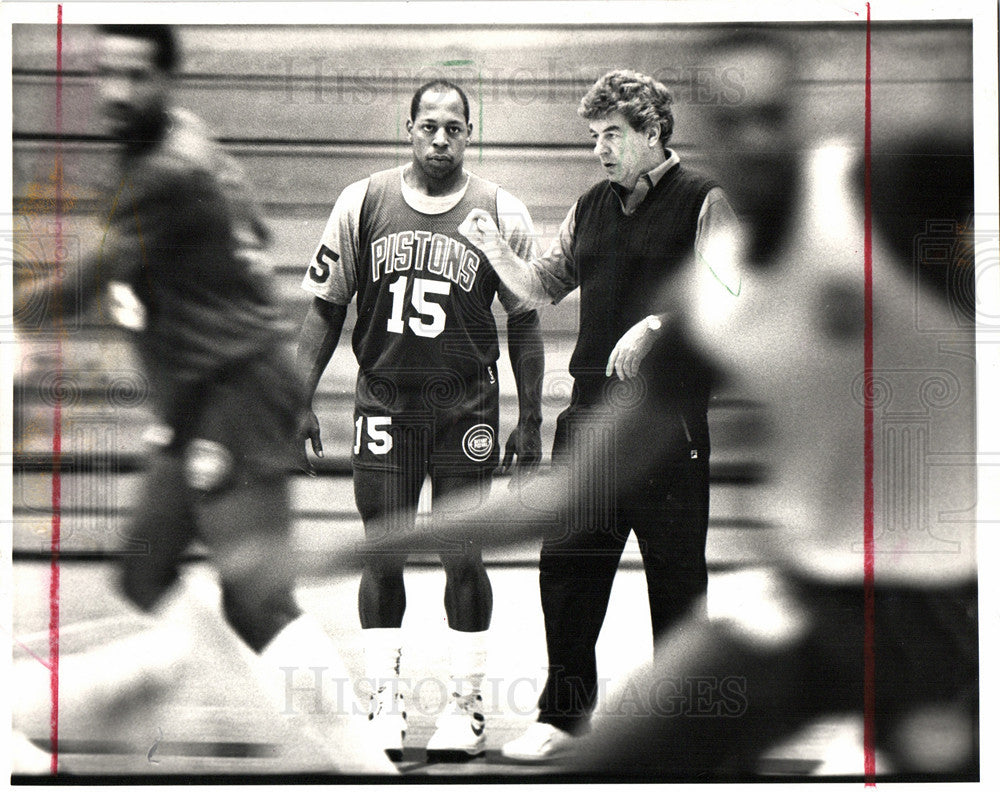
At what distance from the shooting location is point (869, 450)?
337 cm

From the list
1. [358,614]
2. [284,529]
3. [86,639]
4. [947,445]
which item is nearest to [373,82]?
[284,529]

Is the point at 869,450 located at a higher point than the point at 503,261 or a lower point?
lower

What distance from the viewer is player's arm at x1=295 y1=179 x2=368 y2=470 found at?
3.35 meters

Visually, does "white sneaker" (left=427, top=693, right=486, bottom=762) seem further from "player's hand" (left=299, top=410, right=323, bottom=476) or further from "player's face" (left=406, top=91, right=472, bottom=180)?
"player's face" (left=406, top=91, right=472, bottom=180)

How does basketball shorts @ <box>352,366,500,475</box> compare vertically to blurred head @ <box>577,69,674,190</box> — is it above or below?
below

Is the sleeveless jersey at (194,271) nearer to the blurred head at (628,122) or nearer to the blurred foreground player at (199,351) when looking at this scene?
the blurred foreground player at (199,351)

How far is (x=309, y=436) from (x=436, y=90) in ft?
4.48

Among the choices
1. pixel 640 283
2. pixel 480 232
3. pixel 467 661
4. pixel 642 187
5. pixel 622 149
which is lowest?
pixel 467 661

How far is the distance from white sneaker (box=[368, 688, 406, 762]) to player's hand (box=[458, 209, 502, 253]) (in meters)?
1.69

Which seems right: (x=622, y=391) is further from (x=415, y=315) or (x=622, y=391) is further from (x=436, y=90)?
(x=436, y=90)

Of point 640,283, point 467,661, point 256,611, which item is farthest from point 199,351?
point 640,283

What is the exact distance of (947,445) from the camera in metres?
3.38

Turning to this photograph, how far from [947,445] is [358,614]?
2.28 meters

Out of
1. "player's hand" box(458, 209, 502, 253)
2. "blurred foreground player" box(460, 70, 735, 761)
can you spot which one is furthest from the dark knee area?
"player's hand" box(458, 209, 502, 253)
